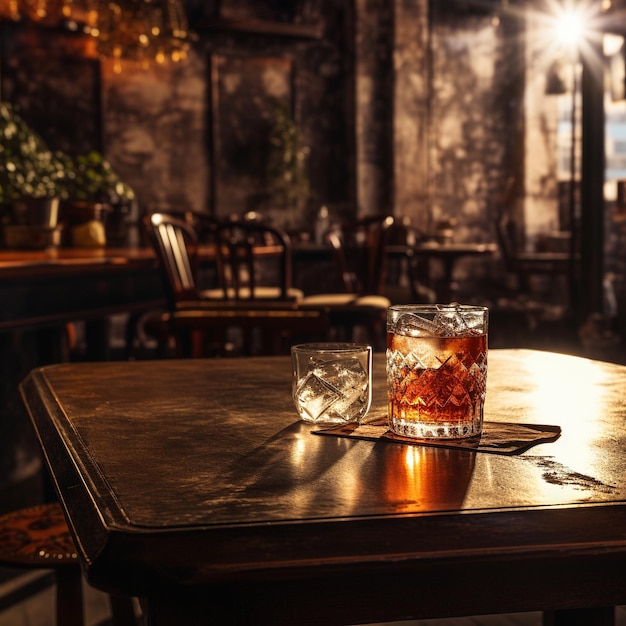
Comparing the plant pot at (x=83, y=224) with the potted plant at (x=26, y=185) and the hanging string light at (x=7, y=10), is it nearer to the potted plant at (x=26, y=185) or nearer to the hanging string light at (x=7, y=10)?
the potted plant at (x=26, y=185)

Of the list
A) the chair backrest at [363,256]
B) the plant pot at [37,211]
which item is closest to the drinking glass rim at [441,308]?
the plant pot at [37,211]

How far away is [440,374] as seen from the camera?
2.76 feet

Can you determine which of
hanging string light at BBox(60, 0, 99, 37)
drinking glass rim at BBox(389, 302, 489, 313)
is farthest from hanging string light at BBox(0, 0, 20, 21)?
drinking glass rim at BBox(389, 302, 489, 313)

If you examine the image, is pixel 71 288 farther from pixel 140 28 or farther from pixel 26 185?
pixel 140 28

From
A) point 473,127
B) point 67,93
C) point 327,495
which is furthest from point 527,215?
point 327,495

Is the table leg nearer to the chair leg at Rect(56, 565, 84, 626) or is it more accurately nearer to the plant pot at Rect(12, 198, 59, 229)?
the chair leg at Rect(56, 565, 84, 626)

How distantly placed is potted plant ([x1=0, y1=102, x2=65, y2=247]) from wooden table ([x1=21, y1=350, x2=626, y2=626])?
9.65ft

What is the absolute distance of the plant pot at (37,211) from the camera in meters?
3.61

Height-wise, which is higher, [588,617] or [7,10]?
[7,10]

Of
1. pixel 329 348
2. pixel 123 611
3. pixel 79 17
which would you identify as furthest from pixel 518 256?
pixel 329 348

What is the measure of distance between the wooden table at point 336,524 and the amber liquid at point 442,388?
0.15ft

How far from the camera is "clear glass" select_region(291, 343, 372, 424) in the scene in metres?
0.92

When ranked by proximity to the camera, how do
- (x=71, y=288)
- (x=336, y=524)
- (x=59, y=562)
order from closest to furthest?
(x=336, y=524), (x=59, y=562), (x=71, y=288)

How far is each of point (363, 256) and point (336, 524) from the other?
181 inches
